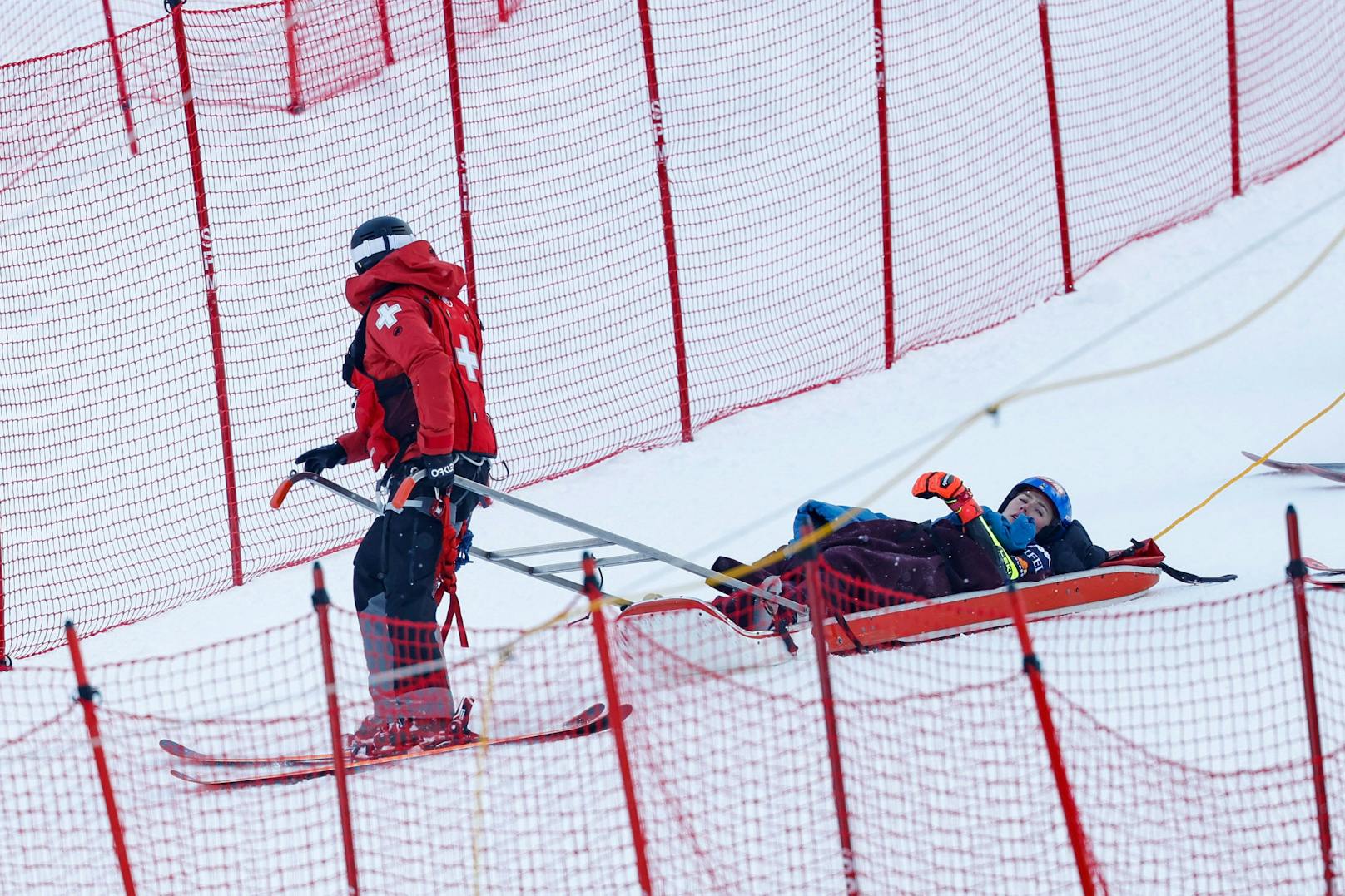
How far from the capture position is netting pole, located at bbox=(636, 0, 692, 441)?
31.5 feet

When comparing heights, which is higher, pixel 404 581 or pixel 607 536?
pixel 607 536

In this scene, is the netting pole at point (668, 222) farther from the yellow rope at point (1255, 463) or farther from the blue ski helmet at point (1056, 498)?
the blue ski helmet at point (1056, 498)

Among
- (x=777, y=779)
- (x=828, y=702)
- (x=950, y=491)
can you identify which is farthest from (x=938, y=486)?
(x=828, y=702)

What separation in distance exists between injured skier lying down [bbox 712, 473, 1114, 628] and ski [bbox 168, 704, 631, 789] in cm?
89

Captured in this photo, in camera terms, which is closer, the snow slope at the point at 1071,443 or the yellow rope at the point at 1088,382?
the yellow rope at the point at 1088,382

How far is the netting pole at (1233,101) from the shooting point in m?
12.1

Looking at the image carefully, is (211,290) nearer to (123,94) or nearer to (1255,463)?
(1255,463)

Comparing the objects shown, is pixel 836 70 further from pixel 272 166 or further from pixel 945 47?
pixel 272 166

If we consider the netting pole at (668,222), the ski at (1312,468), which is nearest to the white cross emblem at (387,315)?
the netting pole at (668,222)

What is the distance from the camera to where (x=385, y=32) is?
46.4 feet

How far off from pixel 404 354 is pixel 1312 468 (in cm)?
455

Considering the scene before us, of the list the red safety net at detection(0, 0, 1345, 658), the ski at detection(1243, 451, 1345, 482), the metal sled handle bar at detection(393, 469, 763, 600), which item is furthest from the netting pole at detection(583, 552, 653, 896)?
the ski at detection(1243, 451, 1345, 482)

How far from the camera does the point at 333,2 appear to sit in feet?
47.2

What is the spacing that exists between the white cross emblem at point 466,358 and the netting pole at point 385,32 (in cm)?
837
